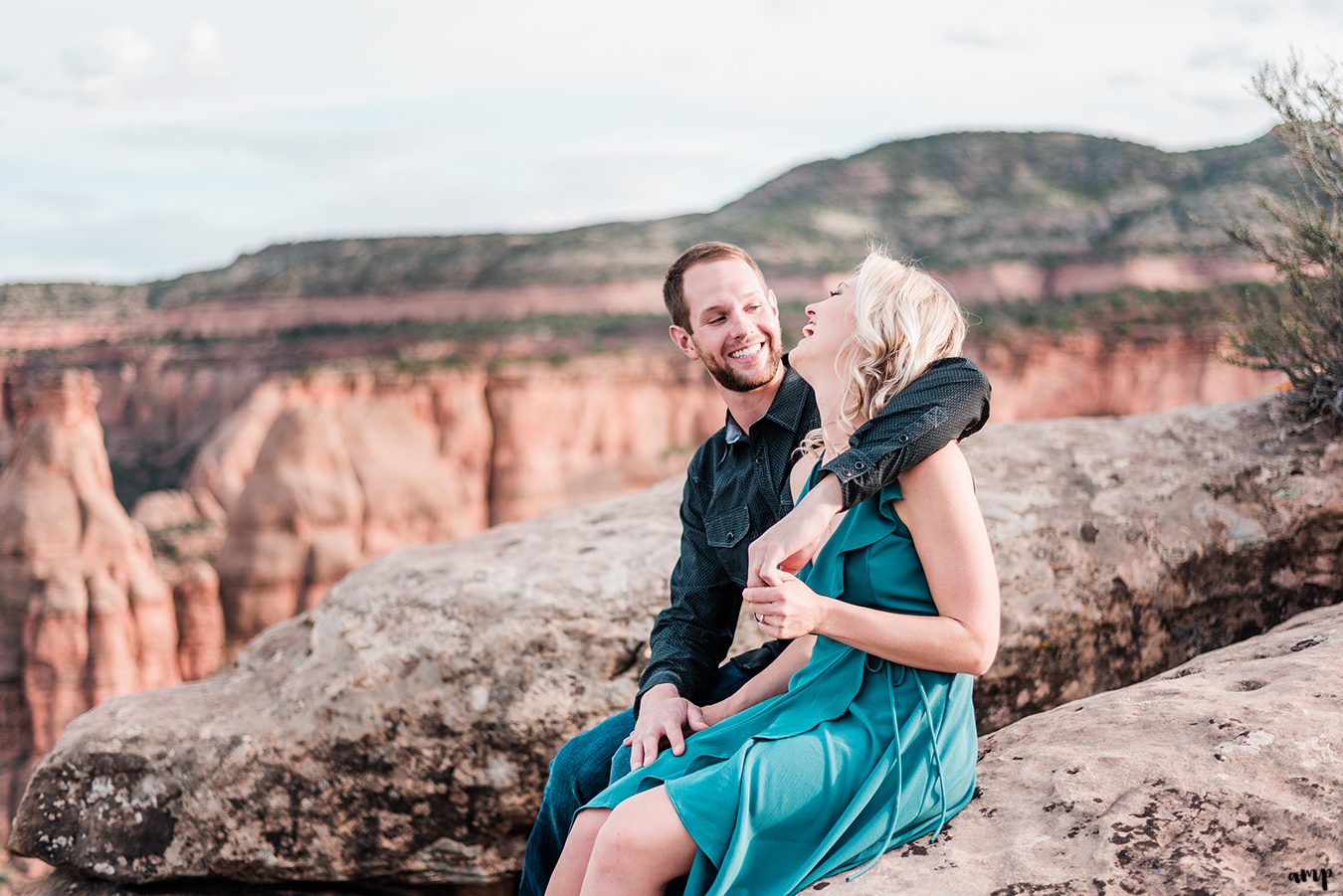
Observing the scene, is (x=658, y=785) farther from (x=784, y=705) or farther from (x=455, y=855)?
(x=455, y=855)

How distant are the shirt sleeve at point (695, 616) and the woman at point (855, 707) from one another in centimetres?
50

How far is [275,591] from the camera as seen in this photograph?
2258 cm

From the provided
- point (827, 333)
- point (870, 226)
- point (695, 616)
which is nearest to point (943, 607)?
point (827, 333)

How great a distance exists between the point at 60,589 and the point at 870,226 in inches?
1111

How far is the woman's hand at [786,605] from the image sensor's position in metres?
2.20

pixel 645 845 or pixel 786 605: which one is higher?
pixel 786 605

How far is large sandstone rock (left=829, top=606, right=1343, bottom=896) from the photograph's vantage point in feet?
7.11

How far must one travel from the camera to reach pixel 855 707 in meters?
2.31

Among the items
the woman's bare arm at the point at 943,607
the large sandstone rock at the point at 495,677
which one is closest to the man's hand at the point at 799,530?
the woman's bare arm at the point at 943,607

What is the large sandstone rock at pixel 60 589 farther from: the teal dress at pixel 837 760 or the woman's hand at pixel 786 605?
the woman's hand at pixel 786 605

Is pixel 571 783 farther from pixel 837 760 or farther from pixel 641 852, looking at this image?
pixel 837 760

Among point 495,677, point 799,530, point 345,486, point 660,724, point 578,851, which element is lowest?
point 345,486

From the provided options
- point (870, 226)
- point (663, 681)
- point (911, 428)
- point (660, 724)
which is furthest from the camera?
point (870, 226)

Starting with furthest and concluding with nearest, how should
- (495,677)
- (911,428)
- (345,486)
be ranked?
(345,486)
(495,677)
(911,428)
